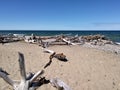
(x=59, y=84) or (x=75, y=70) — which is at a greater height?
(x=59, y=84)

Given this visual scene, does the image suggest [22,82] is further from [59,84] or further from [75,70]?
[75,70]

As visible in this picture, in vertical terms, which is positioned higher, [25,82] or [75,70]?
[25,82]

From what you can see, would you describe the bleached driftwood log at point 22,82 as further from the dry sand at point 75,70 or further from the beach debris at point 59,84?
the beach debris at point 59,84

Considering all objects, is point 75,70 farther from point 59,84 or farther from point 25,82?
point 25,82

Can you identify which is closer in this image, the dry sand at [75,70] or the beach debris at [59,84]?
the beach debris at [59,84]

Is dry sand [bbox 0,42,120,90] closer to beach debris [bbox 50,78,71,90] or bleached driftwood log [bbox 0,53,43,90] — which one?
beach debris [bbox 50,78,71,90]

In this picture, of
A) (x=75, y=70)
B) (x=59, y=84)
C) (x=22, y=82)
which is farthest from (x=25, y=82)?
(x=75, y=70)

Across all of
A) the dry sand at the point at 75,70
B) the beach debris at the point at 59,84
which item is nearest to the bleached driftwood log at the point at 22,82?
the dry sand at the point at 75,70

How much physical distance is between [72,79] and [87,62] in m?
2.54

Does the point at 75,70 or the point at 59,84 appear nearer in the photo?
the point at 59,84

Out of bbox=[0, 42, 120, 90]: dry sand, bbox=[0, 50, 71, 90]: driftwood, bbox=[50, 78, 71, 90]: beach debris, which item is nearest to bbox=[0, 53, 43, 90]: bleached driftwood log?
bbox=[0, 50, 71, 90]: driftwood

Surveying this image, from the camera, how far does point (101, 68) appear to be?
8070 millimetres

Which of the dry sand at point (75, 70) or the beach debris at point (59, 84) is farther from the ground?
the beach debris at point (59, 84)

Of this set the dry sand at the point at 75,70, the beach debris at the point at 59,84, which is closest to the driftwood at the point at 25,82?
the beach debris at the point at 59,84
